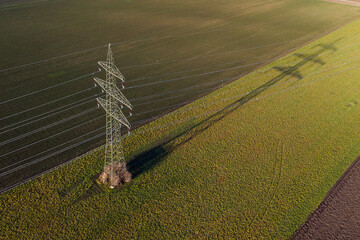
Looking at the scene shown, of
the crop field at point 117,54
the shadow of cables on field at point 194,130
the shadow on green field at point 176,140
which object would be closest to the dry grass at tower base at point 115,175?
the shadow on green field at point 176,140

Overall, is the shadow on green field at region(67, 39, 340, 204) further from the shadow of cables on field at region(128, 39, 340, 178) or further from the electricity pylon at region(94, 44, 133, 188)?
the electricity pylon at region(94, 44, 133, 188)

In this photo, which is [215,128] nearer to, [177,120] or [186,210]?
[177,120]

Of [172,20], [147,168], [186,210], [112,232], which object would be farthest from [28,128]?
[172,20]

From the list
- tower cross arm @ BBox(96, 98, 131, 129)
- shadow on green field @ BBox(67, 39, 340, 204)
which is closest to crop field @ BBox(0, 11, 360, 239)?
shadow on green field @ BBox(67, 39, 340, 204)

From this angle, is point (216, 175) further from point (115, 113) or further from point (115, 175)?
point (115, 113)

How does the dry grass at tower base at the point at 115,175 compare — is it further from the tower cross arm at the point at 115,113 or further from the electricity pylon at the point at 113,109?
the tower cross arm at the point at 115,113

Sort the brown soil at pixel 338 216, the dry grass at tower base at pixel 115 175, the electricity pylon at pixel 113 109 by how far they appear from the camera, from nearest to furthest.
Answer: the electricity pylon at pixel 113 109
the brown soil at pixel 338 216
the dry grass at tower base at pixel 115 175

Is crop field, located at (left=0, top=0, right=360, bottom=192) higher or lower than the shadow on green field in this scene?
higher

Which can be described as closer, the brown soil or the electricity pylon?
the electricity pylon
